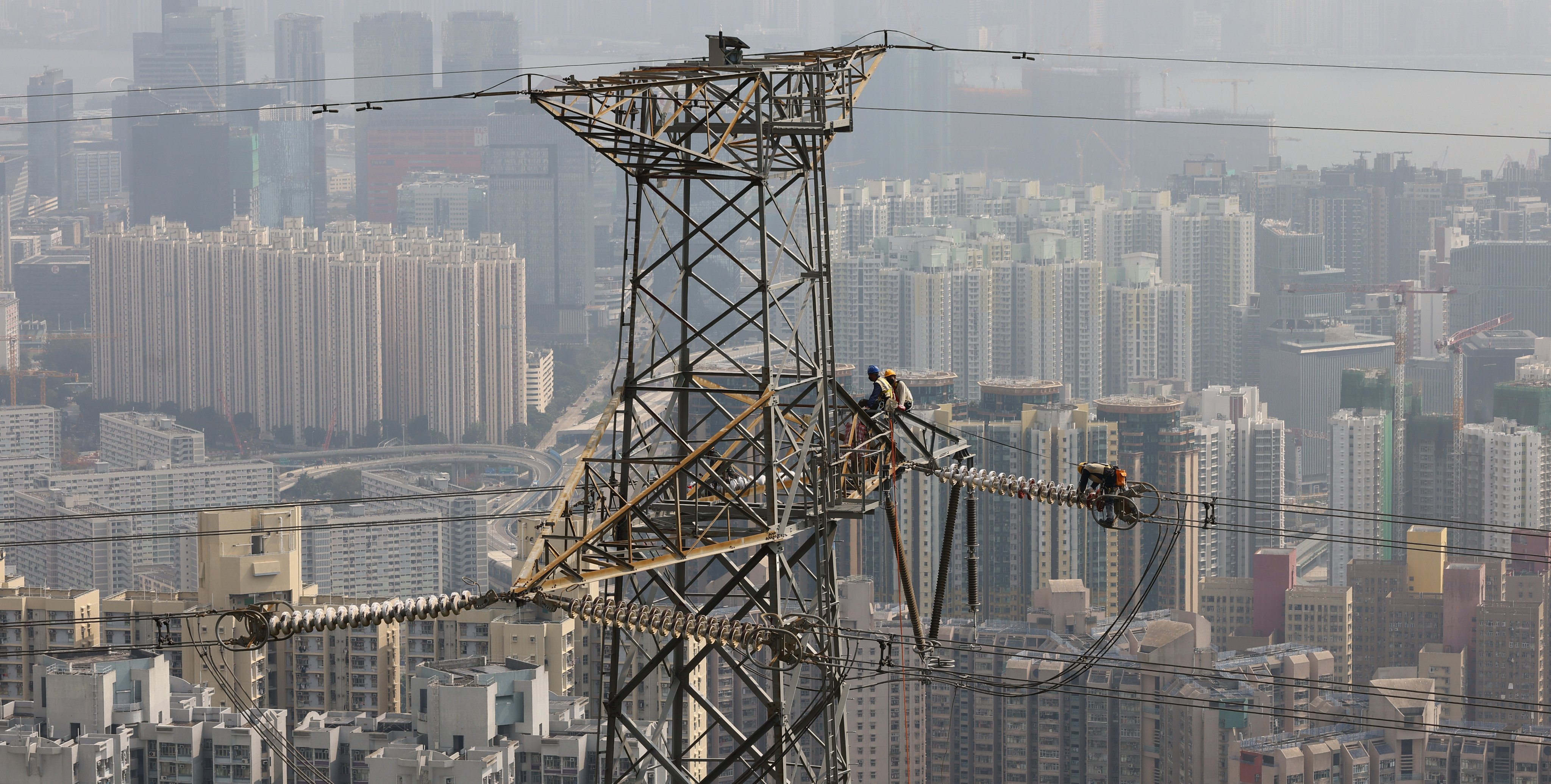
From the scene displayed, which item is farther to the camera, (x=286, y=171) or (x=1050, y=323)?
(x=286, y=171)

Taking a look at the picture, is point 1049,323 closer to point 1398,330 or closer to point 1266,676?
point 1398,330

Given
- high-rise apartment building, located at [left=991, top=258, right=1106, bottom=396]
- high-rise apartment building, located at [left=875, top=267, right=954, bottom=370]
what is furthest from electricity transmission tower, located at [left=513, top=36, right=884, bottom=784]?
high-rise apartment building, located at [left=991, top=258, right=1106, bottom=396]

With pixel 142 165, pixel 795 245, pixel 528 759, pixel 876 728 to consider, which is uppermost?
pixel 142 165

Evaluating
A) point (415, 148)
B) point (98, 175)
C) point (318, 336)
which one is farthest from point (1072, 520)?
point (98, 175)

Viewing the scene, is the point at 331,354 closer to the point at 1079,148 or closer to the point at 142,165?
the point at 142,165

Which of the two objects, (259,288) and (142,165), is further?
(142,165)

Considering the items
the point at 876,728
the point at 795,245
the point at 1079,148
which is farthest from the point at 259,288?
the point at 795,245

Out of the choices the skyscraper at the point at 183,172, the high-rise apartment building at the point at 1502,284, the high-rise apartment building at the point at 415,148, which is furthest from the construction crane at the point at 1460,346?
the skyscraper at the point at 183,172
